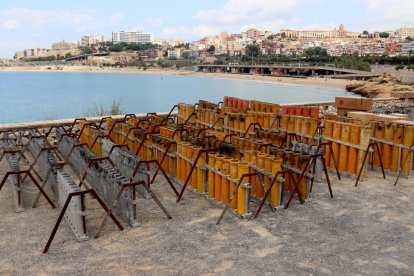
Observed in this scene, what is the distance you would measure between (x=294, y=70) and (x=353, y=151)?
147 m

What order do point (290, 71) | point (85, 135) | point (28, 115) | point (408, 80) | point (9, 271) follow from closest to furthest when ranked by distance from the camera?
1. point (9, 271)
2. point (85, 135)
3. point (28, 115)
4. point (408, 80)
5. point (290, 71)

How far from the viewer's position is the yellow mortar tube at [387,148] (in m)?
11.9

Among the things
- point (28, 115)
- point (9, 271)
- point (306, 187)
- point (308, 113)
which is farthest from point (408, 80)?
point (9, 271)

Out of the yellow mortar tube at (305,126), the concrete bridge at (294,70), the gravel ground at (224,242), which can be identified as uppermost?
the concrete bridge at (294,70)

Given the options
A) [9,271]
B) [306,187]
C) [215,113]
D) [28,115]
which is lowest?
[28,115]

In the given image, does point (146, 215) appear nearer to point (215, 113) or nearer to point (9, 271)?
point (9, 271)

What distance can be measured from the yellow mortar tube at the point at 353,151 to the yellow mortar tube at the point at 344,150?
0.11 m

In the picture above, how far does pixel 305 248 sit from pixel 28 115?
61.2m

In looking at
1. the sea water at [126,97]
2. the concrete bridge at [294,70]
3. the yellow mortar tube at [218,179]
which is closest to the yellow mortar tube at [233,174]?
the yellow mortar tube at [218,179]

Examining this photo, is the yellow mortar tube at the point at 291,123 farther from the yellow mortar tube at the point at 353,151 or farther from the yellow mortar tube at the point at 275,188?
the yellow mortar tube at the point at 275,188

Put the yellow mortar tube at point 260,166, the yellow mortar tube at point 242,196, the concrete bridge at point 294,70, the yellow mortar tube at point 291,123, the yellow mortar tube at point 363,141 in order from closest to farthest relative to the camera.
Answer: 1. the yellow mortar tube at point 242,196
2. the yellow mortar tube at point 260,166
3. the yellow mortar tube at point 363,141
4. the yellow mortar tube at point 291,123
5. the concrete bridge at point 294,70

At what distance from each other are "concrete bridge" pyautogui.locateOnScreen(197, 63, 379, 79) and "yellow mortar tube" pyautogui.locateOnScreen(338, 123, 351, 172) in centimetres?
10621

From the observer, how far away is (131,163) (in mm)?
10195

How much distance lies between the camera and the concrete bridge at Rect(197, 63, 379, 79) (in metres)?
119
